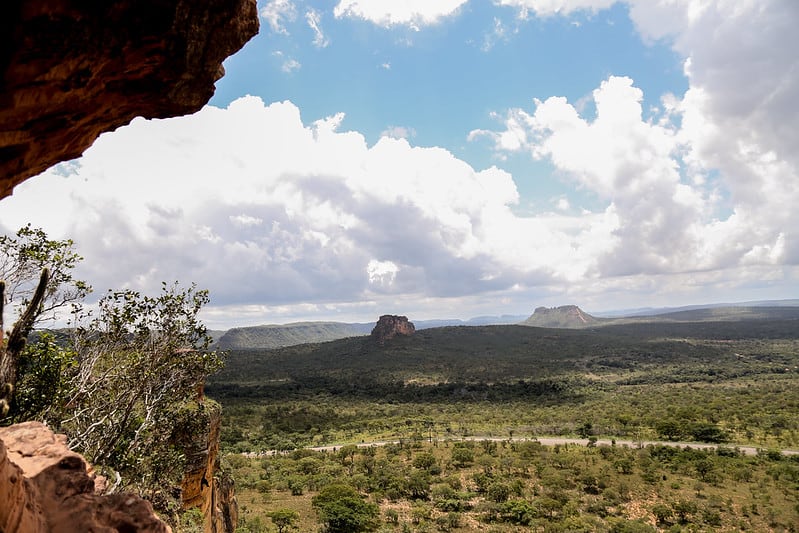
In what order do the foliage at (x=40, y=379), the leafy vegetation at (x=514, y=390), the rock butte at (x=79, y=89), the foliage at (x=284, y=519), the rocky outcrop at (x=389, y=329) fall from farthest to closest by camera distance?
the rocky outcrop at (x=389, y=329) < the leafy vegetation at (x=514, y=390) < the foliage at (x=284, y=519) < the foliage at (x=40, y=379) < the rock butte at (x=79, y=89)

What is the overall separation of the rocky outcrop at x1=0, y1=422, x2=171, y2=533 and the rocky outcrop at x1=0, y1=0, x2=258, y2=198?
543 centimetres

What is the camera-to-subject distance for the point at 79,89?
696 cm

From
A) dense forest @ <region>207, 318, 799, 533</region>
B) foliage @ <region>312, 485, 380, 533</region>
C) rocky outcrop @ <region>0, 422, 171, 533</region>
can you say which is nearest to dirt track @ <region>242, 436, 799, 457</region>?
dense forest @ <region>207, 318, 799, 533</region>

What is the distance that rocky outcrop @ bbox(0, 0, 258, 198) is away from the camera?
A: 5969mm

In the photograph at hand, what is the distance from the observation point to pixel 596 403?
309 feet

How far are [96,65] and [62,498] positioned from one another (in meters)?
8.20

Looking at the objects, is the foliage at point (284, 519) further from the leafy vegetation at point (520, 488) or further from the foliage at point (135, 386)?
the foliage at point (135, 386)

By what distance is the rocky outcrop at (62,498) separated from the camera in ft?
24.7

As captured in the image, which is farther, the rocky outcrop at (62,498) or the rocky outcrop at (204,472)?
the rocky outcrop at (204,472)

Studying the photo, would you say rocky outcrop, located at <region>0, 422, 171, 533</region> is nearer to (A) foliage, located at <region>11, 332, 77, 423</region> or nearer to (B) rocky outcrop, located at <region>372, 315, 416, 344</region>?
(A) foliage, located at <region>11, 332, 77, 423</region>

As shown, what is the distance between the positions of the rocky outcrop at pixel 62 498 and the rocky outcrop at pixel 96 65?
543cm

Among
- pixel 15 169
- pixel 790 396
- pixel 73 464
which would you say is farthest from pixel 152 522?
pixel 790 396

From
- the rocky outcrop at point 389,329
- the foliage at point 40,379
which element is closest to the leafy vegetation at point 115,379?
the foliage at point 40,379

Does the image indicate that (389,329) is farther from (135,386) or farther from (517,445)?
(135,386)
